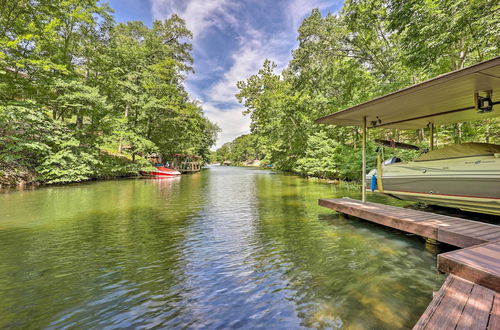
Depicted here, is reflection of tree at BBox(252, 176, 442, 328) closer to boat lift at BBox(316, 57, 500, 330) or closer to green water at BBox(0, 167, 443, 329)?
green water at BBox(0, 167, 443, 329)

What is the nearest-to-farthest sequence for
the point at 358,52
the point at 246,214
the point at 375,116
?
the point at 375,116 → the point at 246,214 → the point at 358,52

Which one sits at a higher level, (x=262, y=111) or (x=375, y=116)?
(x=262, y=111)

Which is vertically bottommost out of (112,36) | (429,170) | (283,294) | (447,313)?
(283,294)

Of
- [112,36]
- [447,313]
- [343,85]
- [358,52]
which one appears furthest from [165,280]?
[112,36]

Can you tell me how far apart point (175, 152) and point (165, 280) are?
31.1 m

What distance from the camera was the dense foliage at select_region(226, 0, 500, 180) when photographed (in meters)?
8.63

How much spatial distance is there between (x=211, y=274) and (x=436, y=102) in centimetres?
659

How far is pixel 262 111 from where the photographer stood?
32.5 m

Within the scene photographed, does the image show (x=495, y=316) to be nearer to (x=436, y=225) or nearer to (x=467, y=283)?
(x=467, y=283)

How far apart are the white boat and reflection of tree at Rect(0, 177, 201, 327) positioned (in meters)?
6.51

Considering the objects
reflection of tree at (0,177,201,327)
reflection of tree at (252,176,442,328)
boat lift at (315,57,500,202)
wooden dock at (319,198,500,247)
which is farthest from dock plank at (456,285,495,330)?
boat lift at (315,57,500,202)

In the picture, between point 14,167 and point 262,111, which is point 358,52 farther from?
point 14,167

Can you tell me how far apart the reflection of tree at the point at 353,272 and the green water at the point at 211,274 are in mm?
16

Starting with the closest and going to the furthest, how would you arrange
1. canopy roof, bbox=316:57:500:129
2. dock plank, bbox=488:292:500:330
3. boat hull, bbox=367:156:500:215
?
dock plank, bbox=488:292:500:330
canopy roof, bbox=316:57:500:129
boat hull, bbox=367:156:500:215
